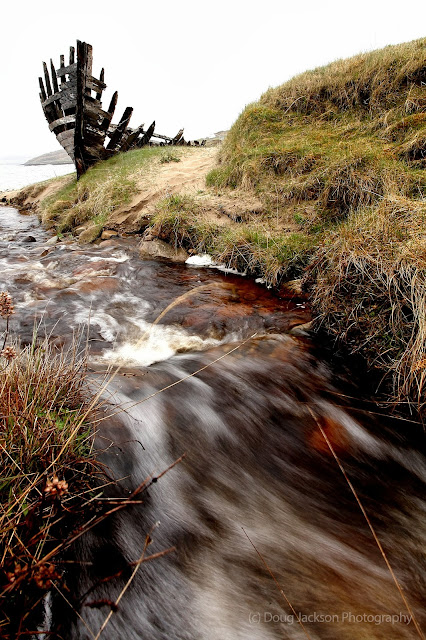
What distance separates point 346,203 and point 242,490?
166 inches

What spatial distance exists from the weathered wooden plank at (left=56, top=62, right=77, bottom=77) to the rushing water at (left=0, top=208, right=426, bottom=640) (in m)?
8.32

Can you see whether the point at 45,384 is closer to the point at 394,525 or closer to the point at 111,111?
the point at 394,525

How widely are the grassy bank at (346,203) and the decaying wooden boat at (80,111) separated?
13.9 ft

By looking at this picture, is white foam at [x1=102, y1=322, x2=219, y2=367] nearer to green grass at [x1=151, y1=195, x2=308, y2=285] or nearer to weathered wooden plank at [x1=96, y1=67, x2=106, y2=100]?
green grass at [x1=151, y1=195, x2=308, y2=285]

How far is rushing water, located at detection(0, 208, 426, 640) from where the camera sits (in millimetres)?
1295

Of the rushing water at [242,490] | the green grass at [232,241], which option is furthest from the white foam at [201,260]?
the rushing water at [242,490]

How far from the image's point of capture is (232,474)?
203 cm

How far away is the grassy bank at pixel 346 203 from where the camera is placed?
2.92m

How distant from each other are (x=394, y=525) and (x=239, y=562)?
0.96m

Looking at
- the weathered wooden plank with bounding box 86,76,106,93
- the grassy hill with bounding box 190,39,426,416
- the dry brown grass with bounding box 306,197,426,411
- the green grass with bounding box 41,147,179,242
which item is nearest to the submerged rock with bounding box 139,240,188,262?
the grassy hill with bounding box 190,39,426,416

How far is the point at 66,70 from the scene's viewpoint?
9031 millimetres

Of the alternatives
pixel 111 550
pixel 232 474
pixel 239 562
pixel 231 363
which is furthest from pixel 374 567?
pixel 231 363

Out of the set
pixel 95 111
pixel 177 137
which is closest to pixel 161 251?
pixel 95 111

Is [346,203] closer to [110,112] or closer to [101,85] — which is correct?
[101,85]
